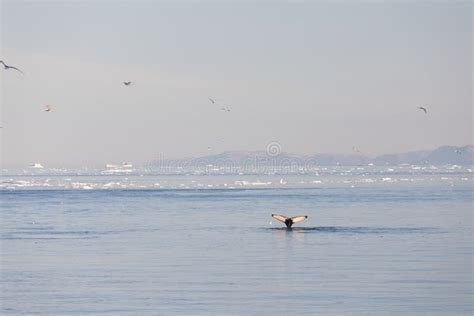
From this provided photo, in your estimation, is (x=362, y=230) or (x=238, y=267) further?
(x=362, y=230)

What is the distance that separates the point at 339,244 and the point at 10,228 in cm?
1737

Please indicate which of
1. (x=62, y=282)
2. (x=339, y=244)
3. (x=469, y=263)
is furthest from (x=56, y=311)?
(x=339, y=244)

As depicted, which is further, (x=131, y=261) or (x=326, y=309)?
(x=131, y=261)

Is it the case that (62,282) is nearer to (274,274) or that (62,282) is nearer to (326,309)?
(274,274)

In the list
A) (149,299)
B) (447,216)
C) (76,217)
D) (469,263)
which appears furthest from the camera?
(76,217)

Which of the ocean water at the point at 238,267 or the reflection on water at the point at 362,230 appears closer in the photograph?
the ocean water at the point at 238,267

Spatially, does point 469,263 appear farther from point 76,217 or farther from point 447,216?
point 76,217

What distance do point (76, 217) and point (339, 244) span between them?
2525 cm

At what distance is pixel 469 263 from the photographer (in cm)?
3156

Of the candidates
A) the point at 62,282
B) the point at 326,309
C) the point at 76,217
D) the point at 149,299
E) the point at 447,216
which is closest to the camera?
the point at 326,309

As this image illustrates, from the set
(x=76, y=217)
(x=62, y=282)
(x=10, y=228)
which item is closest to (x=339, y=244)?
(x=62, y=282)

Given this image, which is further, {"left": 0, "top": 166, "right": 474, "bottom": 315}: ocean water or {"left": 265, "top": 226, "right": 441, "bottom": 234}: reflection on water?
{"left": 265, "top": 226, "right": 441, "bottom": 234}: reflection on water

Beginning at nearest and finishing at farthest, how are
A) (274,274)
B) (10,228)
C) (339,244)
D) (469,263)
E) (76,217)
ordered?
(274,274)
(469,263)
(339,244)
(10,228)
(76,217)

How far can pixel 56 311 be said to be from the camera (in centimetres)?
2270
